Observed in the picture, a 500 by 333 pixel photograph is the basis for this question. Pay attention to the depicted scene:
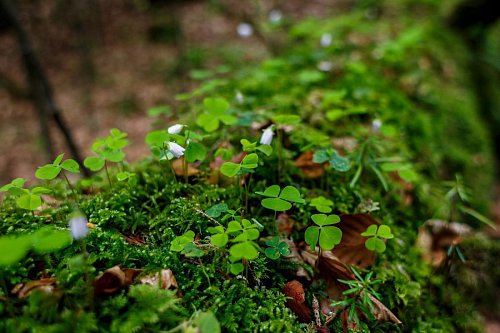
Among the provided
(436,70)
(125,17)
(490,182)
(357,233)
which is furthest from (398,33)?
(125,17)

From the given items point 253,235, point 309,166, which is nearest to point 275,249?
point 253,235

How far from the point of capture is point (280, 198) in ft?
5.45

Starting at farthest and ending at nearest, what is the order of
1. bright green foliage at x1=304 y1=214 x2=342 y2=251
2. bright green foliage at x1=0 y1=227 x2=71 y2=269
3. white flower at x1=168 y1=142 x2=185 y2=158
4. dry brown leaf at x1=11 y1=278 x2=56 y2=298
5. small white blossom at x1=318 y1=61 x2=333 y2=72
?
1. small white blossom at x1=318 y1=61 x2=333 y2=72
2. white flower at x1=168 y1=142 x2=185 y2=158
3. bright green foliage at x1=304 y1=214 x2=342 y2=251
4. dry brown leaf at x1=11 y1=278 x2=56 y2=298
5. bright green foliage at x1=0 y1=227 x2=71 y2=269

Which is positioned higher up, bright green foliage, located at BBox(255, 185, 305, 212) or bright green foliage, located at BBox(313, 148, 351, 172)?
bright green foliage, located at BBox(255, 185, 305, 212)

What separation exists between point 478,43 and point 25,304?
258 inches

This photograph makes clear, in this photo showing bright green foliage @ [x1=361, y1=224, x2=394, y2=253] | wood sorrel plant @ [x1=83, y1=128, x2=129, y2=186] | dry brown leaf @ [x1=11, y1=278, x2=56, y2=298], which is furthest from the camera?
wood sorrel plant @ [x1=83, y1=128, x2=129, y2=186]

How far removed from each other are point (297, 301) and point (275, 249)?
0.80 feet

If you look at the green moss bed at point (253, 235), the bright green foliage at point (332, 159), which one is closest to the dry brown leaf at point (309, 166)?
the green moss bed at point (253, 235)

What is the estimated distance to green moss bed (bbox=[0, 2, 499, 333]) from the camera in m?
1.30

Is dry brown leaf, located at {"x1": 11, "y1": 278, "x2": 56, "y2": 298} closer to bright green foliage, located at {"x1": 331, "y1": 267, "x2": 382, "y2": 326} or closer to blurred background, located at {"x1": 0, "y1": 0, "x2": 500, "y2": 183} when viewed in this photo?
bright green foliage, located at {"x1": 331, "y1": 267, "x2": 382, "y2": 326}

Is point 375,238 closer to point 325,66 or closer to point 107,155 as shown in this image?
point 107,155

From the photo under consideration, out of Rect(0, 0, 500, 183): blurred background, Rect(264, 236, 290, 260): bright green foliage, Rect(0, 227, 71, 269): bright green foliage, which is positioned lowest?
Rect(0, 0, 500, 183): blurred background

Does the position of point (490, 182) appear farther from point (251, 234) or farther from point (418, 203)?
point (251, 234)

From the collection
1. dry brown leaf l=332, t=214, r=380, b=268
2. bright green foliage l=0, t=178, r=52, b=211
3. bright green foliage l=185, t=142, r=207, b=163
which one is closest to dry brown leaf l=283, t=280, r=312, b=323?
dry brown leaf l=332, t=214, r=380, b=268
